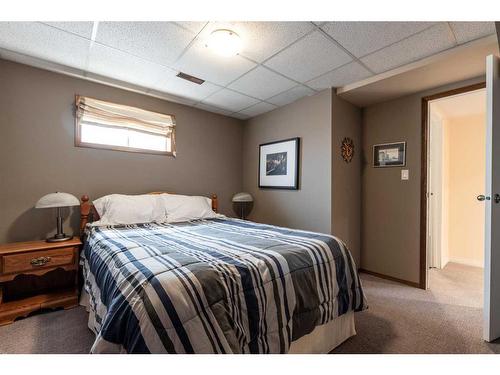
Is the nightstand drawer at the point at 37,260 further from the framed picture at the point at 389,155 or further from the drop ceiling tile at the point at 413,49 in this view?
the framed picture at the point at 389,155

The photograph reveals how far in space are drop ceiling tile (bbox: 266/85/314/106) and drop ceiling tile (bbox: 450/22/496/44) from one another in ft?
4.42

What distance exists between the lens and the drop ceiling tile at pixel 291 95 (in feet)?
9.27

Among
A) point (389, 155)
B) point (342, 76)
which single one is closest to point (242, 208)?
point (389, 155)

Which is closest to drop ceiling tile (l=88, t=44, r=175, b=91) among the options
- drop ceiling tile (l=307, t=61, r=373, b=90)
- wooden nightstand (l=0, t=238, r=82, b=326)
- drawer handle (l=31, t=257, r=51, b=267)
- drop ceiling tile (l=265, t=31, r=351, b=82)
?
drop ceiling tile (l=265, t=31, r=351, b=82)

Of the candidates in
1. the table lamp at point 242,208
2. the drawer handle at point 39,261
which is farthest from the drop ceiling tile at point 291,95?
the drawer handle at point 39,261

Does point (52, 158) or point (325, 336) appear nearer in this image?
point (325, 336)

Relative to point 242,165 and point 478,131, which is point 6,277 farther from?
point 478,131

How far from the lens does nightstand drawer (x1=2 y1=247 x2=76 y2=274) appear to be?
6.09 ft

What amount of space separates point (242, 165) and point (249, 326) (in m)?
3.05

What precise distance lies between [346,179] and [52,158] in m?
3.23

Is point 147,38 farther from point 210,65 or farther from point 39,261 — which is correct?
point 39,261

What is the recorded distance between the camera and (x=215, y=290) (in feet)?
3.55
